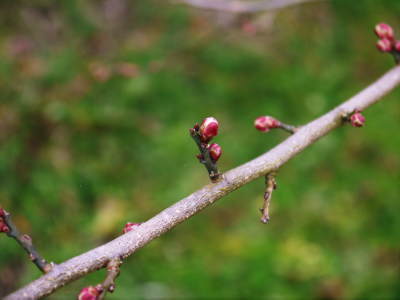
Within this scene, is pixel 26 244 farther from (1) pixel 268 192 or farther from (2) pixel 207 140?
(1) pixel 268 192

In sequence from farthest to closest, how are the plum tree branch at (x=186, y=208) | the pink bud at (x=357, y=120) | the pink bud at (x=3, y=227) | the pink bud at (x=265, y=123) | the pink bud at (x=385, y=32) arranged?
the pink bud at (x=385, y=32), the pink bud at (x=265, y=123), the pink bud at (x=357, y=120), the pink bud at (x=3, y=227), the plum tree branch at (x=186, y=208)

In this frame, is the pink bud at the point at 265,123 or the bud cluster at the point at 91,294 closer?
the bud cluster at the point at 91,294

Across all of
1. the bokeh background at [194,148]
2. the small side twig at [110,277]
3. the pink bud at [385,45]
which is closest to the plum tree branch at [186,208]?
the small side twig at [110,277]

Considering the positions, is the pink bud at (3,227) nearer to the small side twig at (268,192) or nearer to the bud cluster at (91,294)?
the bud cluster at (91,294)

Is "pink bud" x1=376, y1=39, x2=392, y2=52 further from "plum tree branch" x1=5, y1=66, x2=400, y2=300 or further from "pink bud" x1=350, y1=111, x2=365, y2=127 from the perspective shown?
"pink bud" x1=350, y1=111, x2=365, y2=127

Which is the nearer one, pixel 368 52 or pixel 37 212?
pixel 37 212

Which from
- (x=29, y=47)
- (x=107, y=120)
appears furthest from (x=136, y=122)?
(x=29, y=47)

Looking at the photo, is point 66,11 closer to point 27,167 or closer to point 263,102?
point 27,167
